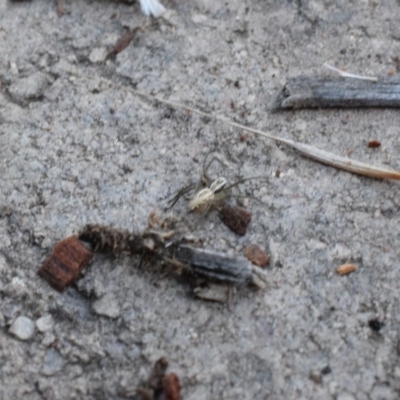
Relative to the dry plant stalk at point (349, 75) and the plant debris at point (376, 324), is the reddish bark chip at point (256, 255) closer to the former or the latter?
the plant debris at point (376, 324)

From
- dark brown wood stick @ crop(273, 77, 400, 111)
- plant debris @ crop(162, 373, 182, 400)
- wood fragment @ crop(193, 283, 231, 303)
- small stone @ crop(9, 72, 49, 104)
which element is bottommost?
plant debris @ crop(162, 373, 182, 400)

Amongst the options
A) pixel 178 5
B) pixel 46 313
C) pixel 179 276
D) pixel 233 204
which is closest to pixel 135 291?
pixel 179 276

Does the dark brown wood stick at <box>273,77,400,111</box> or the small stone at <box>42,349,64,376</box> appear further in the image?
the dark brown wood stick at <box>273,77,400,111</box>

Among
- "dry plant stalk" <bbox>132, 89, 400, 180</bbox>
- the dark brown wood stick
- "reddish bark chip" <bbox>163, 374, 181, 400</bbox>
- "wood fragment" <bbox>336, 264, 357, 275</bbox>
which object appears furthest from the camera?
the dark brown wood stick

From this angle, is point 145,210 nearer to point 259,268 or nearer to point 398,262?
point 259,268

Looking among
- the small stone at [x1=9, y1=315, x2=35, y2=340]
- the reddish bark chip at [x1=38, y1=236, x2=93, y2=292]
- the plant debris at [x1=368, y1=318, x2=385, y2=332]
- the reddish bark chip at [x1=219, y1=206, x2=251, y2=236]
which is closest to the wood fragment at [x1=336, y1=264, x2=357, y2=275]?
the plant debris at [x1=368, y1=318, x2=385, y2=332]

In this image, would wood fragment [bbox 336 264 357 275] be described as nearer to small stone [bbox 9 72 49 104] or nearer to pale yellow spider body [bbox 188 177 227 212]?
pale yellow spider body [bbox 188 177 227 212]

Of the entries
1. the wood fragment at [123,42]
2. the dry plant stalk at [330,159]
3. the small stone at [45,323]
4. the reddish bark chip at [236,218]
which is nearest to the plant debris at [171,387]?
the small stone at [45,323]
